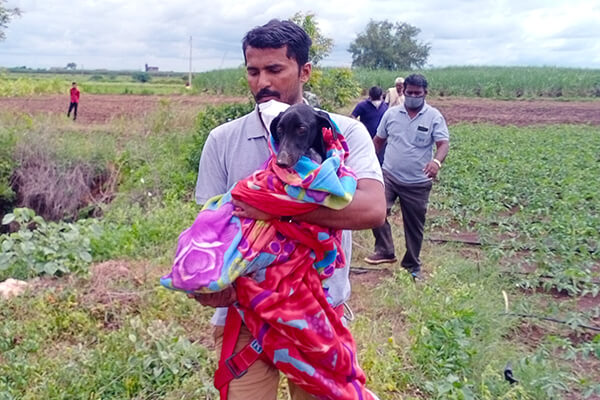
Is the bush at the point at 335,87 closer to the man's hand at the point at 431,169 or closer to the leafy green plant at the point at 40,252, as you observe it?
the man's hand at the point at 431,169

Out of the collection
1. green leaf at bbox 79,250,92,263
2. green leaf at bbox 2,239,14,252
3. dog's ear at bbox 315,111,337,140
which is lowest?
green leaf at bbox 79,250,92,263

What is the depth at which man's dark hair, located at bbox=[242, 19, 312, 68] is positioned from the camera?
7.13ft

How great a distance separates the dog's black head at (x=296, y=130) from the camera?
6.37 feet

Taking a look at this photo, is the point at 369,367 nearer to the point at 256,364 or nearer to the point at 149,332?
the point at 149,332

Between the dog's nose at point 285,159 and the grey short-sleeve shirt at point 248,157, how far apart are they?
0.92 feet

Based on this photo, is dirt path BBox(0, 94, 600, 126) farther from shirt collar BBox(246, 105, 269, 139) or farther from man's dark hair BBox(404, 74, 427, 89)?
shirt collar BBox(246, 105, 269, 139)

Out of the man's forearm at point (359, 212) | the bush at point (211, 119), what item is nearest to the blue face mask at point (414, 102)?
the man's forearm at point (359, 212)

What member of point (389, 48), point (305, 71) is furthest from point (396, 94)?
point (389, 48)

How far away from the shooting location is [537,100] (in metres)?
35.5

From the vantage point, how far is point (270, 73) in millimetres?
2197

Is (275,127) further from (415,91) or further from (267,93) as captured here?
(415,91)

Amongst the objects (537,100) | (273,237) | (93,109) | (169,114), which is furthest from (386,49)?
(273,237)

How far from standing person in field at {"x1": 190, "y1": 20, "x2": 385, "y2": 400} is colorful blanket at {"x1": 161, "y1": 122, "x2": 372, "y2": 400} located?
0.27ft

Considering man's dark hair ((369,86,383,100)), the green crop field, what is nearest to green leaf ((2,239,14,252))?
man's dark hair ((369,86,383,100))
